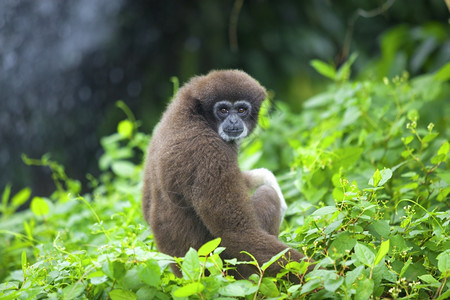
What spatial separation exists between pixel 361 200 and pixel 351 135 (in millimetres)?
2423

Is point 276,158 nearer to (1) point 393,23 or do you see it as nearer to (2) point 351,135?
(2) point 351,135

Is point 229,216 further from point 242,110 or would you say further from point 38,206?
point 38,206

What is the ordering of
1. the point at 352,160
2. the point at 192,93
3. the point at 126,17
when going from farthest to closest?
the point at 126,17, the point at 352,160, the point at 192,93

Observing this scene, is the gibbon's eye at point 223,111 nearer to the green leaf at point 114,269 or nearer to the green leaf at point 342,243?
the green leaf at point 342,243

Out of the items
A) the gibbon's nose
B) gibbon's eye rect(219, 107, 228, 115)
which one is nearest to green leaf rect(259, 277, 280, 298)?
the gibbon's nose

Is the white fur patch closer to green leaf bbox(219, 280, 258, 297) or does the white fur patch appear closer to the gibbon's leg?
the gibbon's leg

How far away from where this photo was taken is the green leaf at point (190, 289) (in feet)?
10.3

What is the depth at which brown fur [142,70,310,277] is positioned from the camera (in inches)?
160

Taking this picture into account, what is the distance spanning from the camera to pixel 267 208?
453cm

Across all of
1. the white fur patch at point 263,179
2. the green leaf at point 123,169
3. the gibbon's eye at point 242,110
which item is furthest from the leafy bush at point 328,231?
the gibbon's eye at point 242,110

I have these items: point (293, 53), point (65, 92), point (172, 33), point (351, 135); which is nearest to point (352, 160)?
point (351, 135)

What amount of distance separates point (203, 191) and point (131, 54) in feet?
27.3

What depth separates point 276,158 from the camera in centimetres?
720

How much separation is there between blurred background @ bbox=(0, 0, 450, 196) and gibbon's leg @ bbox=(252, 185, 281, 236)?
6009mm
